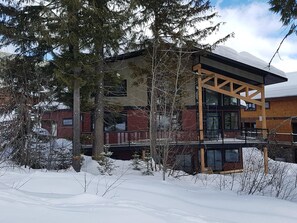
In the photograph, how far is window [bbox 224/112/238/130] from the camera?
19484mm

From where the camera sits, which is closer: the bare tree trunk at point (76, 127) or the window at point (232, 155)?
the bare tree trunk at point (76, 127)

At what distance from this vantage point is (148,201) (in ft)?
16.0

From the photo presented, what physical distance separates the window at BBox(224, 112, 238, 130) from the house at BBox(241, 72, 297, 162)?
581 cm

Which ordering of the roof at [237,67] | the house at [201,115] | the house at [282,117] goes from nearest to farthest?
the house at [201,115] → the roof at [237,67] → the house at [282,117]

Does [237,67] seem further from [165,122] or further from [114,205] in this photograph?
[114,205]

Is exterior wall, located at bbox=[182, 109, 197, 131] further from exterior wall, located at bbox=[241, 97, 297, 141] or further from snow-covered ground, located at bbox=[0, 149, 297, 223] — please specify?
snow-covered ground, located at bbox=[0, 149, 297, 223]

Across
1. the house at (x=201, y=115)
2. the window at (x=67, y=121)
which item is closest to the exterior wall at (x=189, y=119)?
the house at (x=201, y=115)

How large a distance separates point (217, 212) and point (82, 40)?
747cm

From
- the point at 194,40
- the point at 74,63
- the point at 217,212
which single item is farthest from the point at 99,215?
the point at 194,40

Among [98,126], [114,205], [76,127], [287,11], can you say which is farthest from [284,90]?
[114,205]

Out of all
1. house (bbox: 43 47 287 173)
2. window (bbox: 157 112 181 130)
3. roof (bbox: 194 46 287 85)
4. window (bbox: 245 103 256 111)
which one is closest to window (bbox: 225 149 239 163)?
house (bbox: 43 47 287 173)

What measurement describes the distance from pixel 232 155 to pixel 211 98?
3.92 metres

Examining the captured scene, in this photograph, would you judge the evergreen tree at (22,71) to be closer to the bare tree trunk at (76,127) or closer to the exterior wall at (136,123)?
the bare tree trunk at (76,127)

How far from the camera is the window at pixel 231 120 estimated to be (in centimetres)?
1948
